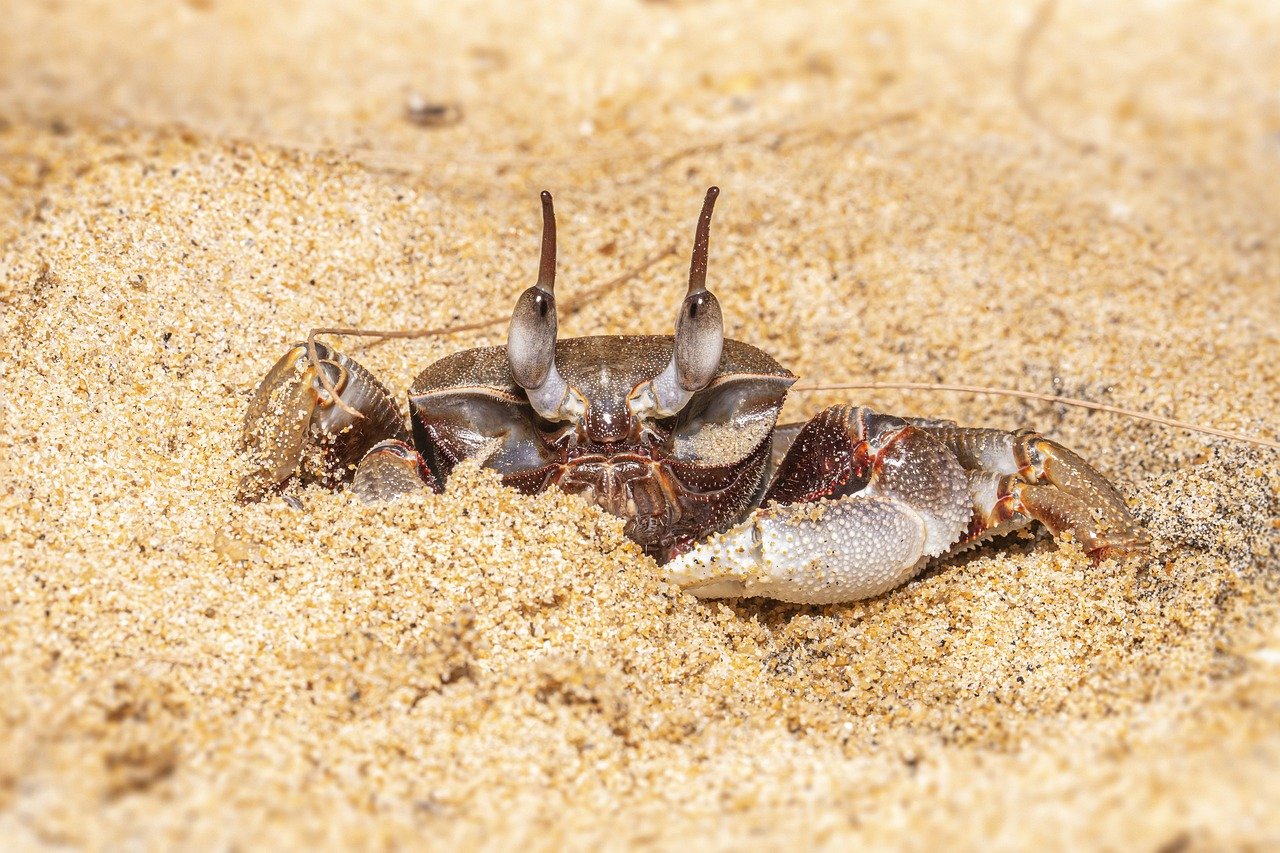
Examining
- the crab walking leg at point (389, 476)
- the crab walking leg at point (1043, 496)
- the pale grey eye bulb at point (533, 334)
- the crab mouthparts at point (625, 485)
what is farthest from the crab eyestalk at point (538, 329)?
the crab walking leg at point (1043, 496)

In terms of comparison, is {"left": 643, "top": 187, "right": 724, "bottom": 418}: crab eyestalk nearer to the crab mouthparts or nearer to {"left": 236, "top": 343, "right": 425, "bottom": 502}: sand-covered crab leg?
the crab mouthparts

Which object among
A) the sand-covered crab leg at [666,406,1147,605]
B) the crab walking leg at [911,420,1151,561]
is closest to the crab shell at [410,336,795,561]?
the sand-covered crab leg at [666,406,1147,605]

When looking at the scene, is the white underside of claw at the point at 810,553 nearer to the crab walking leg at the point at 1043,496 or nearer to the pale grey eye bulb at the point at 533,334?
the crab walking leg at the point at 1043,496

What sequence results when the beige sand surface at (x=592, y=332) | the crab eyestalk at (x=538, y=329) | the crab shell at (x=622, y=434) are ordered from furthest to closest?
1. the crab shell at (x=622, y=434)
2. the crab eyestalk at (x=538, y=329)
3. the beige sand surface at (x=592, y=332)

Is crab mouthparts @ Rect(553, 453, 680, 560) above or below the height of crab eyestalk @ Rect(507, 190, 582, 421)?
below

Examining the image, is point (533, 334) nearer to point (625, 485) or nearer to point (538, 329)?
point (538, 329)

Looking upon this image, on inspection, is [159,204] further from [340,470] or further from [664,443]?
[664,443]
